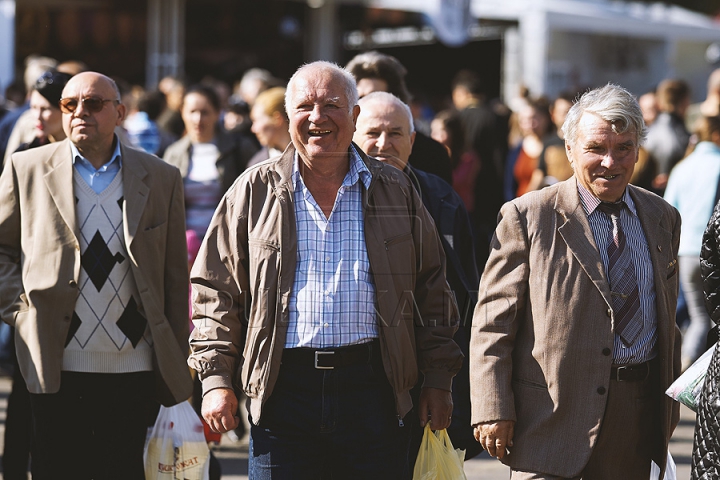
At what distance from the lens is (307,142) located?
373cm

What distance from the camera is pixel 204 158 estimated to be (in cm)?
709

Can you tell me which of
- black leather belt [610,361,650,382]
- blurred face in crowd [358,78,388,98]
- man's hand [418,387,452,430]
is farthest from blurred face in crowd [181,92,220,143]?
black leather belt [610,361,650,382]

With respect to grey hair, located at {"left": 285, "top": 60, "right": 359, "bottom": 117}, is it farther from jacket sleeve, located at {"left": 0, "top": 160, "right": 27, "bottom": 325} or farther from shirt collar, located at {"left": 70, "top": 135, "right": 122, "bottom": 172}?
jacket sleeve, located at {"left": 0, "top": 160, "right": 27, "bottom": 325}

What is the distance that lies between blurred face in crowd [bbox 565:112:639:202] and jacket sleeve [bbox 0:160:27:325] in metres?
2.38

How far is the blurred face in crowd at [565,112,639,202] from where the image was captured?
3738 mm

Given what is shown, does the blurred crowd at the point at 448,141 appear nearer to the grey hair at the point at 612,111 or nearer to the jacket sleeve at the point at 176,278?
the grey hair at the point at 612,111

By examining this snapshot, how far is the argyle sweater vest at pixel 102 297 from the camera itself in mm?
4492

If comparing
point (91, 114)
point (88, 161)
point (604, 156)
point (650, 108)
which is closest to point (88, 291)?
point (88, 161)

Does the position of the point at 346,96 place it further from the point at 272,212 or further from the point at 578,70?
the point at 578,70

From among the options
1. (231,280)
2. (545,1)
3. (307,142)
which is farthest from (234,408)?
(545,1)

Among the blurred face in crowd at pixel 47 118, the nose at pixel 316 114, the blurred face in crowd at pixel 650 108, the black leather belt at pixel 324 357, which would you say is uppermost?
the blurred face in crowd at pixel 650 108

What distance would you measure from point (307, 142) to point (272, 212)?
Answer: 28cm

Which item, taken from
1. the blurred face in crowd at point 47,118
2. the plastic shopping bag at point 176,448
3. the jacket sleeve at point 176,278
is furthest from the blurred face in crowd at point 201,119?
the plastic shopping bag at point 176,448

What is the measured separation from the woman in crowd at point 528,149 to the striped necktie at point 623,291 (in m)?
6.09
